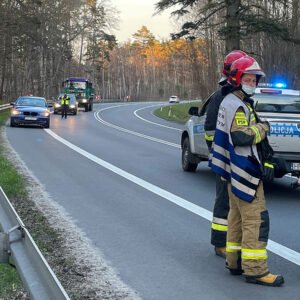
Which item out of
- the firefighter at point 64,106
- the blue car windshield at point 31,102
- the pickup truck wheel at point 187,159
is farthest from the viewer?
the firefighter at point 64,106

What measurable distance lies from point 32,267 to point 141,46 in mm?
132904

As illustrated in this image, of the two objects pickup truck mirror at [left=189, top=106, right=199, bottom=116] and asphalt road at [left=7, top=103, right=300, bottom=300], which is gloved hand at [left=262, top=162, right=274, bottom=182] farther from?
pickup truck mirror at [left=189, top=106, right=199, bottom=116]

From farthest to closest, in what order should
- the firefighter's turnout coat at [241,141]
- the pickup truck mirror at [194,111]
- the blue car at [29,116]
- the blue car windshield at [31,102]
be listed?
1. the blue car windshield at [31,102]
2. the blue car at [29,116]
3. the pickup truck mirror at [194,111]
4. the firefighter's turnout coat at [241,141]

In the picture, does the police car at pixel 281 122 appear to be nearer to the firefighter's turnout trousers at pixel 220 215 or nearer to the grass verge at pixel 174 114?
the firefighter's turnout trousers at pixel 220 215

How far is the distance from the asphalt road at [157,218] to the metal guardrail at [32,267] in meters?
0.93

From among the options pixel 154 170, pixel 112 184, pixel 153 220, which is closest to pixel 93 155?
pixel 154 170

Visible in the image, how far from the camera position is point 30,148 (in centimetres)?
1716

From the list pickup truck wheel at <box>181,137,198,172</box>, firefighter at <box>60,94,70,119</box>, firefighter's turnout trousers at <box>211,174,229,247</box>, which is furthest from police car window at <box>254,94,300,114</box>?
firefighter at <box>60,94,70,119</box>

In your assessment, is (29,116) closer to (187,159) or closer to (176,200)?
(187,159)

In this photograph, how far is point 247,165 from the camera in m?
5.16

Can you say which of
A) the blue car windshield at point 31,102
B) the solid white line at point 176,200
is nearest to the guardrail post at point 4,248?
the solid white line at point 176,200

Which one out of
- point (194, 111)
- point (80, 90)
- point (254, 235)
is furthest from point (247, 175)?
point (80, 90)

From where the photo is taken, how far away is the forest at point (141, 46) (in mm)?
30406

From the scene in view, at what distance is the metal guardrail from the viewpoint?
3.94m
